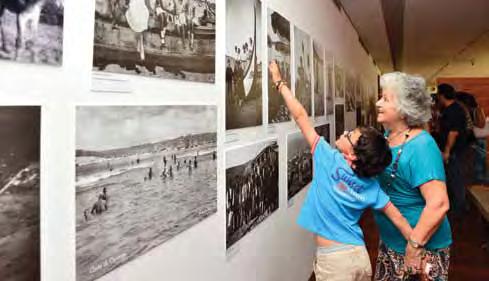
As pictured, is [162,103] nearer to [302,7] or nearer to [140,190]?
[140,190]

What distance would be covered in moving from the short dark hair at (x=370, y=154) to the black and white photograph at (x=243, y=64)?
0.58 metres

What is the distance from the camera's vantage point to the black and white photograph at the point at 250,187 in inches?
78.5

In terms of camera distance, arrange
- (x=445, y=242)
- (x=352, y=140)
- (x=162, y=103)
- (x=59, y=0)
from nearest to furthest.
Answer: (x=59, y=0) < (x=162, y=103) < (x=352, y=140) < (x=445, y=242)

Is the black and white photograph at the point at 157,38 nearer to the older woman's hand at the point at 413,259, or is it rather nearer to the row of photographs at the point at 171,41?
the row of photographs at the point at 171,41

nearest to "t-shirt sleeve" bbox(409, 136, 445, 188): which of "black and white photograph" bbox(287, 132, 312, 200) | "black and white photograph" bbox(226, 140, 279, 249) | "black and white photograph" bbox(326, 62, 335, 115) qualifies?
"black and white photograph" bbox(226, 140, 279, 249)

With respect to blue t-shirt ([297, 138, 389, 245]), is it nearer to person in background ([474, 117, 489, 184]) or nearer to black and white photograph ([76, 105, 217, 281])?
black and white photograph ([76, 105, 217, 281])

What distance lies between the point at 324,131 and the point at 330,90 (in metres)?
0.58

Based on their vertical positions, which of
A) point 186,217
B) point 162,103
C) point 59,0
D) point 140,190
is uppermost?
point 59,0

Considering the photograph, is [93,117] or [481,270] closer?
[93,117]

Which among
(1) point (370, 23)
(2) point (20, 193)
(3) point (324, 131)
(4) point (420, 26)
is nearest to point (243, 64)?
(2) point (20, 193)

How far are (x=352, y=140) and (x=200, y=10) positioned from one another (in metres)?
0.81

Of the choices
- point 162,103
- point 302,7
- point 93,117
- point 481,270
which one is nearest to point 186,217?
point 162,103

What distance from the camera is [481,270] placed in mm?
4293

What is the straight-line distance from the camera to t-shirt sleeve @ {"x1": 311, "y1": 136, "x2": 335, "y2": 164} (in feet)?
6.03
